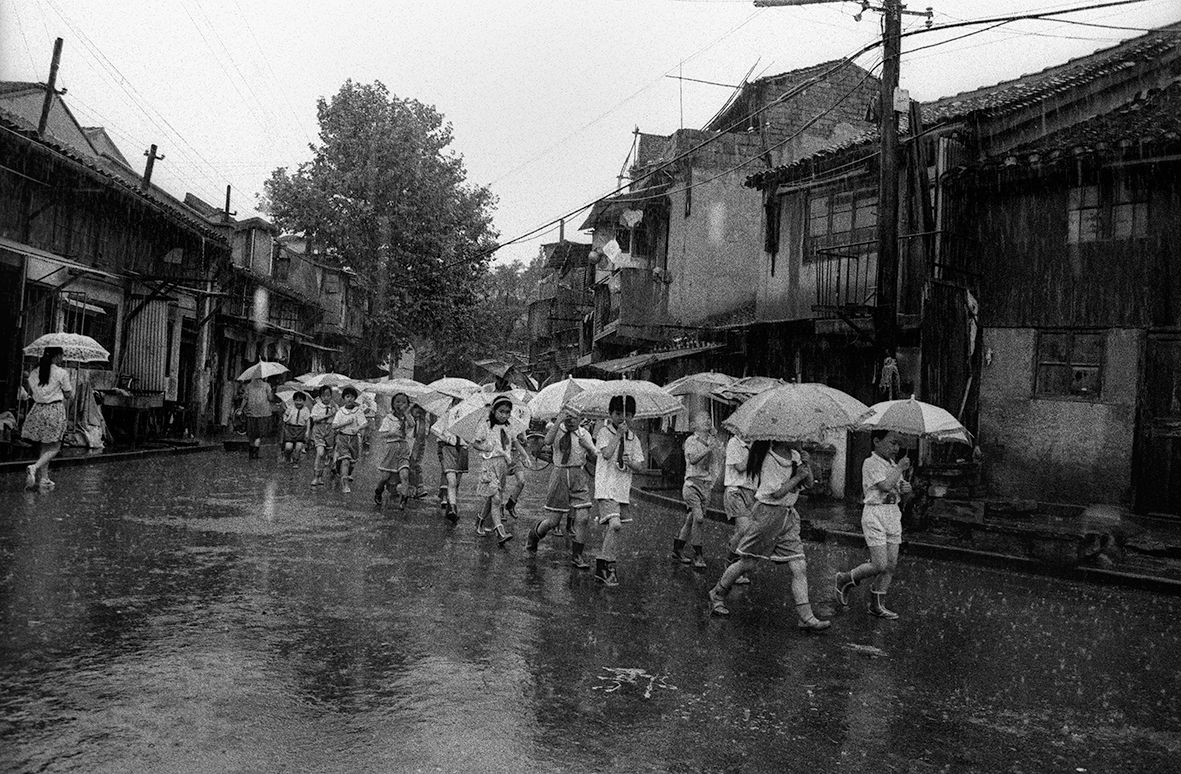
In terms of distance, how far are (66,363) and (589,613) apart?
15.3 metres

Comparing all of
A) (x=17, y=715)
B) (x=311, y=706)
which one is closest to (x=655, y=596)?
(x=311, y=706)

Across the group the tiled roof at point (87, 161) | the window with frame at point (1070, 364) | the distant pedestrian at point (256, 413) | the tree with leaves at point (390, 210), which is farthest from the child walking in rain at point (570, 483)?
the tree with leaves at point (390, 210)

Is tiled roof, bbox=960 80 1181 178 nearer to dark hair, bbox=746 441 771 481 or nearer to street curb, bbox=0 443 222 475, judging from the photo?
dark hair, bbox=746 441 771 481

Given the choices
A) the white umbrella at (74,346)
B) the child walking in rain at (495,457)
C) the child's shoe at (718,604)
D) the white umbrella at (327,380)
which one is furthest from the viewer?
the white umbrella at (327,380)

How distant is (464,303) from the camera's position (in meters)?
43.3

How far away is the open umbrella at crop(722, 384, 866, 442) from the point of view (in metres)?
7.86

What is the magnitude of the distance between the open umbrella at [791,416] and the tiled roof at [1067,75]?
11.6 metres

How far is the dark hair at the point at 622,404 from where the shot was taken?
31.4ft

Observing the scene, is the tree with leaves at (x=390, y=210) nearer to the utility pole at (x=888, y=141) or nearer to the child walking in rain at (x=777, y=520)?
the utility pole at (x=888, y=141)

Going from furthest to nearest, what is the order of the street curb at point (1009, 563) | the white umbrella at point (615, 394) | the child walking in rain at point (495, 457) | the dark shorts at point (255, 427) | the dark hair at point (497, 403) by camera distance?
the dark shorts at point (255, 427), the dark hair at point (497, 403), the child walking in rain at point (495, 457), the street curb at point (1009, 563), the white umbrella at point (615, 394)

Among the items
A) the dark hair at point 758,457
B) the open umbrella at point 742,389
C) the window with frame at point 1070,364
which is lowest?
the dark hair at point 758,457

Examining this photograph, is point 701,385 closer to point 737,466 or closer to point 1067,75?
point 737,466

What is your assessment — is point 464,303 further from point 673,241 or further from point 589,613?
point 589,613

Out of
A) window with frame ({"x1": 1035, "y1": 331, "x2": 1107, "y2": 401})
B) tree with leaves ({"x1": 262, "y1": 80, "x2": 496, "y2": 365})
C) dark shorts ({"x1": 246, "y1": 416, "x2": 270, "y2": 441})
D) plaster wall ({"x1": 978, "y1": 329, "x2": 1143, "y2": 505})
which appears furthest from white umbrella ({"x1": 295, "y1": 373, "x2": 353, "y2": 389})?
tree with leaves ({"x1": 262, "y1": 80, "x2": 496, "y2": 365})
